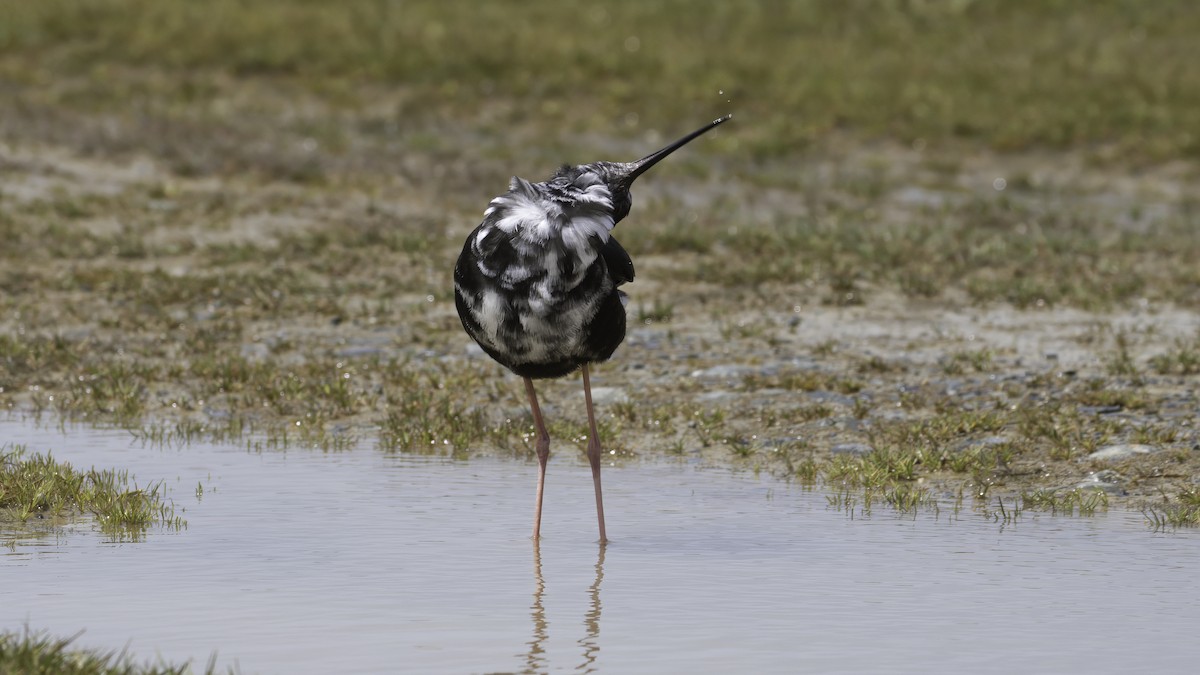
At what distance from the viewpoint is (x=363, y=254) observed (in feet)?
54.0

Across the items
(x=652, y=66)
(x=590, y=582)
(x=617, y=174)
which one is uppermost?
(x=652, y=66)

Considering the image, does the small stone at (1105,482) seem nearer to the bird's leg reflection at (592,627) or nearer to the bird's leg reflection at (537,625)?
the bird's leg reflection at (592,627)

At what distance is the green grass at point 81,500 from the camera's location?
317 inches

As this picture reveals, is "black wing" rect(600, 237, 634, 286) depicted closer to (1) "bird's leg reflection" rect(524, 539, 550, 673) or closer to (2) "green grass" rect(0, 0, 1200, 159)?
(1) "bird's leg reflection" rect(524, 539, 550, 673)

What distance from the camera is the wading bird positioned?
26.0 ft

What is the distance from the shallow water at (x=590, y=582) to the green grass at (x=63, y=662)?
220 mm

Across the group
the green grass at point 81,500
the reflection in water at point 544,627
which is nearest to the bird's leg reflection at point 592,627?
the reflection in water at point 544,627

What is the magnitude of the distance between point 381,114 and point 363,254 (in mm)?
10995

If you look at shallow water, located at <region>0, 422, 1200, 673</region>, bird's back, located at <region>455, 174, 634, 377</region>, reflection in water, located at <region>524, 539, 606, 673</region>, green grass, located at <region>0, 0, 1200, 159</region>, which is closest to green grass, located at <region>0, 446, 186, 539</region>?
shallow water, located at <region>0, 422, 1200, 673</region>

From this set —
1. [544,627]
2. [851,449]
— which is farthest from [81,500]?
[851,449]

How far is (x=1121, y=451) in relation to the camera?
1010 centimetres

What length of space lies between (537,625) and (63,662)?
1802 millimetres

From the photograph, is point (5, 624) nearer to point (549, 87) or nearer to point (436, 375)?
point (436, 375)

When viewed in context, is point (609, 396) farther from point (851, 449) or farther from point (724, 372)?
point (851, 449)
